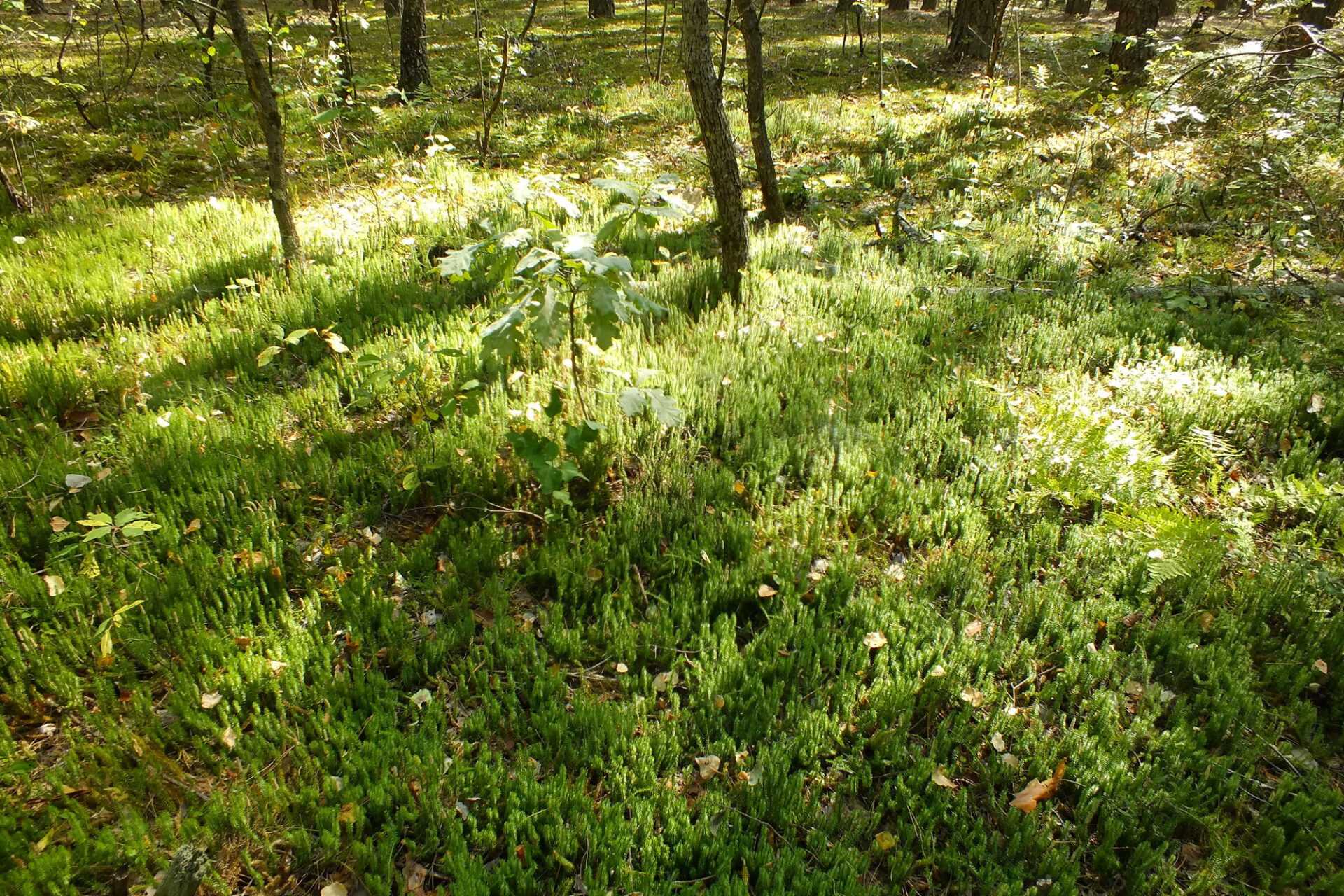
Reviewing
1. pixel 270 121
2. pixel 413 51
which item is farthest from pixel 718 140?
pixel 413 51

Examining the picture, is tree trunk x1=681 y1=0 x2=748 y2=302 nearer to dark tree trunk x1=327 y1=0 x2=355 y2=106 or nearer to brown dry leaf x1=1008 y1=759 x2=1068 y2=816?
brown dry leaf x1=1008 y1=759 x2=1068 y2=816

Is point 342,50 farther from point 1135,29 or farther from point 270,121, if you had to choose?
point 1135,29

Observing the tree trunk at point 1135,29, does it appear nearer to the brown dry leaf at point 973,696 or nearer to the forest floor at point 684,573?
the forest floor at point 684,573

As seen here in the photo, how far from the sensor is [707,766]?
2662 mm

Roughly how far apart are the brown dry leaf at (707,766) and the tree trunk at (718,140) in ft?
13.0

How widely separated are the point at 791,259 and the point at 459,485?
407 centimetres

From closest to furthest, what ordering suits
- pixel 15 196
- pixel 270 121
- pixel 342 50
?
pixel 270 121 < pixel 15 196 < pixel 342 50

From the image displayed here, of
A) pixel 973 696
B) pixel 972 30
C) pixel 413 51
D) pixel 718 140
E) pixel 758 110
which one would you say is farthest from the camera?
pixel 972 30

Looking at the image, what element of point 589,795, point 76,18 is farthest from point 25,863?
point 76,18

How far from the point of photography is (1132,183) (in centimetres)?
859

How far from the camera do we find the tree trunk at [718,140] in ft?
17.7

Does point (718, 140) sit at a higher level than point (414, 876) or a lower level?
higher

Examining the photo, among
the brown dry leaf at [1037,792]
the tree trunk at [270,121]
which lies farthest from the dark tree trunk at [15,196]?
the brown dry leaf at [1037,792]

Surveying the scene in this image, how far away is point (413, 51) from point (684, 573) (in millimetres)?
11437
